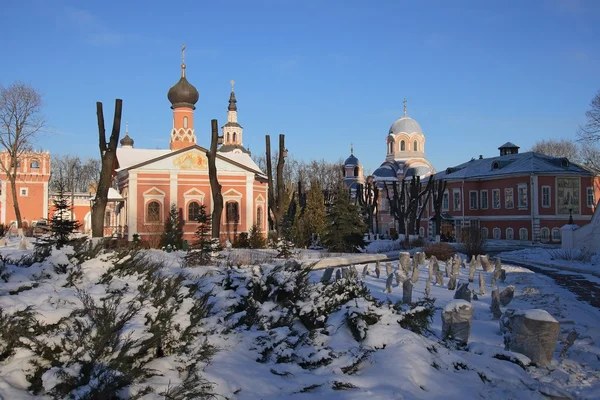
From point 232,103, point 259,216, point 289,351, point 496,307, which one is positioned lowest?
point 496,307

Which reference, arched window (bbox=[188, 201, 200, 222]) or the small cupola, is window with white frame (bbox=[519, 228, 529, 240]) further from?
arched window (bbox=[188, 201, 200, 222])

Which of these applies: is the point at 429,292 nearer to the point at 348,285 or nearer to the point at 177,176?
the point at 348,285

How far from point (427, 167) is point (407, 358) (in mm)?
50389

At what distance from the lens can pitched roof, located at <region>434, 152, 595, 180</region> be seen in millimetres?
38062

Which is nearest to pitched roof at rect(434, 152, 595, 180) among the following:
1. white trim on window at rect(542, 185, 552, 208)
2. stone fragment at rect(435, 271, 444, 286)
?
white trim on window at rect(542, 185, 552, 208)

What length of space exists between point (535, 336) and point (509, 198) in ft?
114

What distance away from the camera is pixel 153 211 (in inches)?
1220

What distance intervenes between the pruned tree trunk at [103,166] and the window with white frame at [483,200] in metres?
31.2

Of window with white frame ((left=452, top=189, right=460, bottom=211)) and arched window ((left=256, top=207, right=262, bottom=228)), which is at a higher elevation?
window with white frame ((left=452, top=189, right=460, bottom=211))

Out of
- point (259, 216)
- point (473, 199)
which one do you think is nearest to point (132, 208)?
point (259, 216)

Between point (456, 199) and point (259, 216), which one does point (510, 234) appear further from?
point (259, 216)

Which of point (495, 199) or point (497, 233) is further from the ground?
point (495, 199)

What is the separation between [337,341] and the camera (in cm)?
663

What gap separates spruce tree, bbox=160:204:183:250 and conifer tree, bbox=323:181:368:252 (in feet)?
24.8
